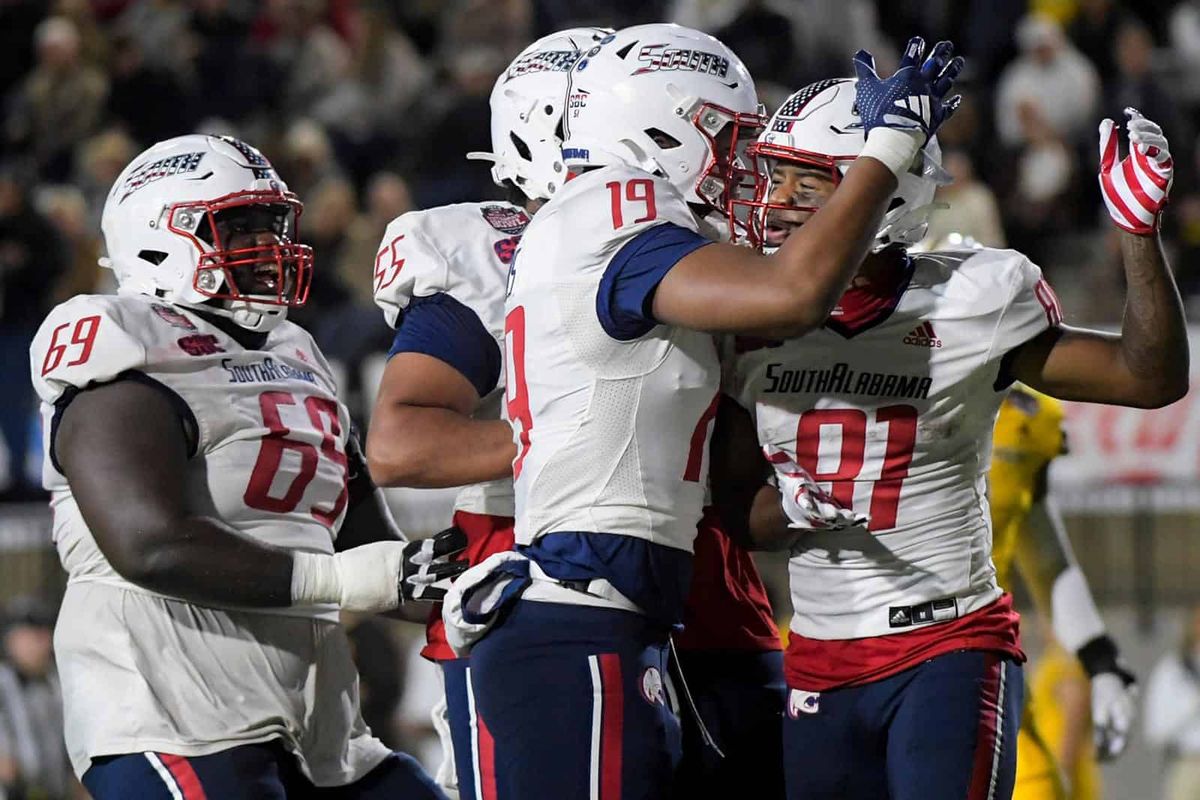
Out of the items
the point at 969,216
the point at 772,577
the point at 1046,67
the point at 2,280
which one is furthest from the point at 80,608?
the point at 1046,67

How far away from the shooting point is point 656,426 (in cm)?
344

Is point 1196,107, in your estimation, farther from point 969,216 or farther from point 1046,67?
point 969,216

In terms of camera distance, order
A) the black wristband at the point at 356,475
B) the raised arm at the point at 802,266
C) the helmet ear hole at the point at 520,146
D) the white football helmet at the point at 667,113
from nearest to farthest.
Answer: the raised arm at the point at 802,266 → the white football helmet at the point at 667,113 → the helmet ear hole at the point at 520,146 → the black wristband at the point at 356,475

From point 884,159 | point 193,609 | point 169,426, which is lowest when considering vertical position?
point 193,609

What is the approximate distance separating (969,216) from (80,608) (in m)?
5.87

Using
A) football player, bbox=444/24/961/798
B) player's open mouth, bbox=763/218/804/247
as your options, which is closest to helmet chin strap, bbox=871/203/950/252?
player's open mouth, bbox=763/218/804/247

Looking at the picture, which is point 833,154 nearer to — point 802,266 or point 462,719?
point 802,266

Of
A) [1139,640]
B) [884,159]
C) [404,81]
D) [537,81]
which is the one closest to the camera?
[884,159]

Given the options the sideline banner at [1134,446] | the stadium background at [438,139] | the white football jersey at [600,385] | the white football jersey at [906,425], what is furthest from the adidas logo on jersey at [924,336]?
the sideline banner at [1134,446]

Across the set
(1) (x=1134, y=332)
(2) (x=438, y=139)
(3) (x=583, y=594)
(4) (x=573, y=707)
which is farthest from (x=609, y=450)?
(2) (x=438, y=139)

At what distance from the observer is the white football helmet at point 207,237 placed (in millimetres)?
4227

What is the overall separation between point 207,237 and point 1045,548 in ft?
8.56

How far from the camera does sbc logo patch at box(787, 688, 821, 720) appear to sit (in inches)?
155

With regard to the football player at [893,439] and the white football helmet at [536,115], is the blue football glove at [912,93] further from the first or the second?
the white football helmet at [536,115]
